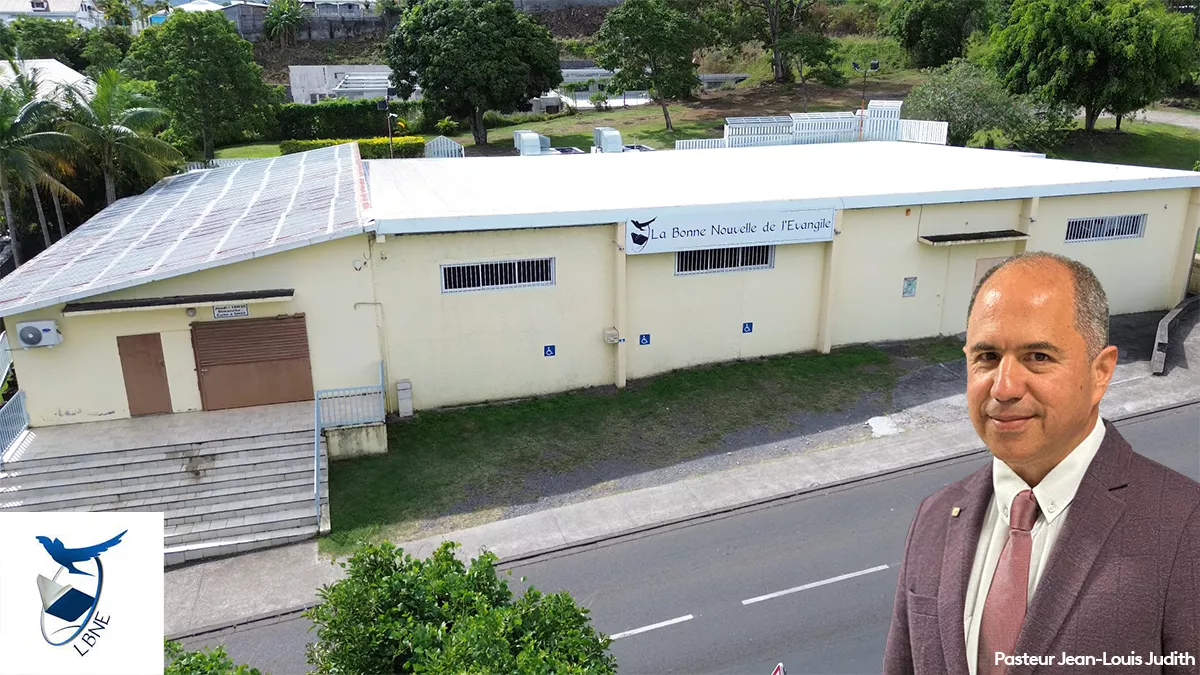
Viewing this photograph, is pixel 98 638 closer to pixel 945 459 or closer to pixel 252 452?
pixel 252 452

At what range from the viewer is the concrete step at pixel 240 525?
13844 millimetres

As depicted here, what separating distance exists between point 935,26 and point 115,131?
45563 mm

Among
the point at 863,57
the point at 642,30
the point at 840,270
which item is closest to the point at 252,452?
the point at 840,270

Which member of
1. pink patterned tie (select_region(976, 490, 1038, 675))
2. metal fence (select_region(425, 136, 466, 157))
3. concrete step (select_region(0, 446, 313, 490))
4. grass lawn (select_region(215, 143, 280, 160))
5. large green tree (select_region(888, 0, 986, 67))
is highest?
large green tree (select_region(888, 0, 986, 67))

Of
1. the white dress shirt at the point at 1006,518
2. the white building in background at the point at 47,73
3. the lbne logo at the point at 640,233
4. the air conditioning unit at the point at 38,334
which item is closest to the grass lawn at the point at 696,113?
the white building in background at the point at 47,73

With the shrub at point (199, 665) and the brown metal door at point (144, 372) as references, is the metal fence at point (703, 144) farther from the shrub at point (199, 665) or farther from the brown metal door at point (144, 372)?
the shrub at point (199, 665)

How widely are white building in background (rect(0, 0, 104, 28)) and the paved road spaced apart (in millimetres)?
97483

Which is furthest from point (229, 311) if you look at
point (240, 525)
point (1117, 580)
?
point (1117, 580)

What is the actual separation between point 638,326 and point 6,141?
56.7 ft

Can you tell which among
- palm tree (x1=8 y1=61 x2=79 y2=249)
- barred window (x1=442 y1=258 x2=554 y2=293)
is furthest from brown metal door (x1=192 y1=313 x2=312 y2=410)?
palm tree (x1=8 y1=61 x2=79 y2=249)

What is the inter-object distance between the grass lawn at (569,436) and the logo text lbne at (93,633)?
9.80 metres

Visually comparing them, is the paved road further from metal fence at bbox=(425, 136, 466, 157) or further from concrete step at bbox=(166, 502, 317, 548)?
metal fence at bbox=(425, 136, 466, 157)

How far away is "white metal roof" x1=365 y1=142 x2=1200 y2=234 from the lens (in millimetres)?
17734

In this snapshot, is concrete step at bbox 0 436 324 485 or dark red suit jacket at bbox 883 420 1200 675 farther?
concrete step at bbox 0 436 324 485
